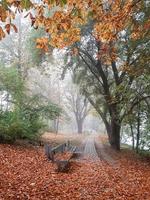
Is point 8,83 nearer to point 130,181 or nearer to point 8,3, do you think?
point 130,181

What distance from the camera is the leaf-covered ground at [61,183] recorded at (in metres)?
8.21

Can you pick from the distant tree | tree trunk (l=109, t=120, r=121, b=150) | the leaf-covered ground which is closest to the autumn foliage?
the leaf-covered ground

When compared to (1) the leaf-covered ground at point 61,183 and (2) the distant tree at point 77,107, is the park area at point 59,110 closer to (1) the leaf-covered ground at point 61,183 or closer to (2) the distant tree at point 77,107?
(1) the leaf-covered ground at point 61,183

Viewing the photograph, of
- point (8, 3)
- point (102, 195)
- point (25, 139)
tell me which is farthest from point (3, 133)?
point (8, 3)

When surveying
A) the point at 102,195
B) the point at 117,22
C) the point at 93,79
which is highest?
the point at 93,79

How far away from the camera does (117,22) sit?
8898 millimetres

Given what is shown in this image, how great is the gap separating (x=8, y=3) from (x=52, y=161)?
9.64m

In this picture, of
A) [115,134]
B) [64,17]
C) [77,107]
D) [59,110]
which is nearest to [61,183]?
[64,17]

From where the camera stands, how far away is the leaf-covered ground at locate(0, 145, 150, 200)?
8.21 metres

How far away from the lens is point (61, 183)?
31.4 feet

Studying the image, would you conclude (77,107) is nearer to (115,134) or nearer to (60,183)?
(115,134)

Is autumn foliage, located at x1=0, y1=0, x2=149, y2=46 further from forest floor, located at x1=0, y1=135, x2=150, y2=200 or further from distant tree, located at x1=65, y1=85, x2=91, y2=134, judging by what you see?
distant tree, located at x1=65, y1=85, x2=91, y2=134

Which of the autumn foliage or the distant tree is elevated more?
the distant tree

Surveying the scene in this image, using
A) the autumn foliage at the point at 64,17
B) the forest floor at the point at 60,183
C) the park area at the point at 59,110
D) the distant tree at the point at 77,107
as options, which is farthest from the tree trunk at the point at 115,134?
the distant tree at the point at 77,107
